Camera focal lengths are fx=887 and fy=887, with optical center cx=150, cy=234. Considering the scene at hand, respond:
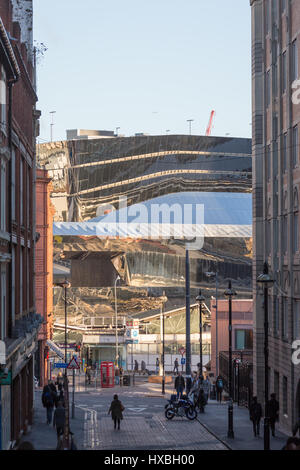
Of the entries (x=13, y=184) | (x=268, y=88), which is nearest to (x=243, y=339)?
(x=268, y=88)

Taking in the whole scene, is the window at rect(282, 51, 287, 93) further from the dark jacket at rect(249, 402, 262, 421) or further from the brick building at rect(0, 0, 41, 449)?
the dark jacket at rect(249, 402, 262, 421)

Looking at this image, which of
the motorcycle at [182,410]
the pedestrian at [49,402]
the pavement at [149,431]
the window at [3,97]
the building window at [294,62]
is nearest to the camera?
the window at [3,97]

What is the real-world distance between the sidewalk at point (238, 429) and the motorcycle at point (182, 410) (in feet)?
1.75

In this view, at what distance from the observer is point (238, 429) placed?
3653 cm

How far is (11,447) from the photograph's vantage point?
28406 millimetres

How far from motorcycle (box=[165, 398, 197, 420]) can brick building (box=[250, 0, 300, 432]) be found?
4076mm

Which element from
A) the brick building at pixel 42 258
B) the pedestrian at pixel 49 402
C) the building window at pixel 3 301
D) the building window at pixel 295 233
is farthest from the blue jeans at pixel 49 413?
the brick building at pixel 42 258

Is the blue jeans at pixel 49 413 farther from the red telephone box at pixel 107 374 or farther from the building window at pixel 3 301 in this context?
the red telephone box at pixel 107 374

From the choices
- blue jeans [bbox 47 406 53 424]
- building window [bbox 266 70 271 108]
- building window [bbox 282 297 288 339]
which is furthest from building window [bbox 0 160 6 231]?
building window [bbox 266 70 271 108]

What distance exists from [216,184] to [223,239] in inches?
339

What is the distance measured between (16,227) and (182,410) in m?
13.5

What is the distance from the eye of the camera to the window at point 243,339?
75125mm

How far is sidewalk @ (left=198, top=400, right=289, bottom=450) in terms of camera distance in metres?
31.2

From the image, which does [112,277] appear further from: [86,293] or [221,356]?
[221,356]
